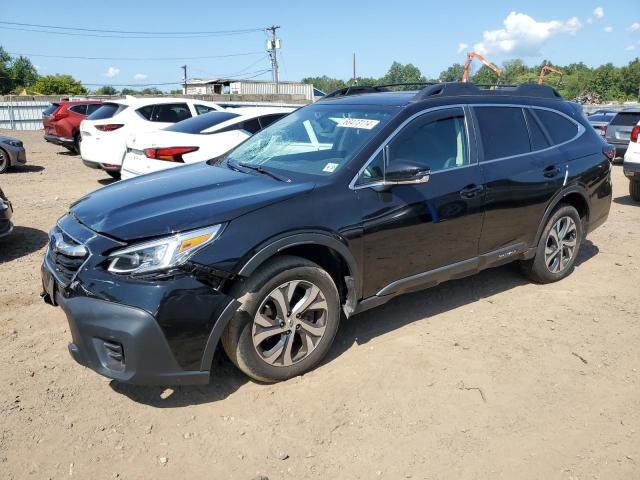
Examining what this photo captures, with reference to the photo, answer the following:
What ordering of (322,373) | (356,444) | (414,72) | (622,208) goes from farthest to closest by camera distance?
1. (414,72)
2. (622,208)
3. (322,373)
4. (356,444)

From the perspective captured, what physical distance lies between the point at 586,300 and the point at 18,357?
463cm

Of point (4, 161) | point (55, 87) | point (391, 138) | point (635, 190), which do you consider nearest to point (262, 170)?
point (391, 138)

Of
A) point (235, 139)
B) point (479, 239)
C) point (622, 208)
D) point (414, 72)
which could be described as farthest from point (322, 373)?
point (414, 72)

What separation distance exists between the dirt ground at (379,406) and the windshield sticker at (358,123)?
1551mm

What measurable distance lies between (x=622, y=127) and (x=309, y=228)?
48.5 feet

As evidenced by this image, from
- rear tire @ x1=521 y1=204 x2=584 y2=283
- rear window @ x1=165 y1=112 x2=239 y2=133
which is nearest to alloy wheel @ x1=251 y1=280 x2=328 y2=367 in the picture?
rear tire @ x1=521 y1=204 x2=584 y2=283

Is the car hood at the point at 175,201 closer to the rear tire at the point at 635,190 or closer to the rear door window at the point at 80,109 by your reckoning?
the rear tire at the point at 635,190

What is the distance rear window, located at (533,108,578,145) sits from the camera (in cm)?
489

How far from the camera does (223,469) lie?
8.68 ft

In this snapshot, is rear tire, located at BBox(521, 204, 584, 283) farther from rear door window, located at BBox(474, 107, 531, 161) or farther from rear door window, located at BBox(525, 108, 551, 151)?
rear door window, located at BBox(474, 107, 531, 161)

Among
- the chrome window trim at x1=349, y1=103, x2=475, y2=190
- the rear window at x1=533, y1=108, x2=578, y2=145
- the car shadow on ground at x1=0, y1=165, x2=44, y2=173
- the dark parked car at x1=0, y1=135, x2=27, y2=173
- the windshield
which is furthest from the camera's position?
the car shadow on ground at x1=0, y1=165, x2=44, y2=173

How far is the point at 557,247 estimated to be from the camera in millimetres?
5070

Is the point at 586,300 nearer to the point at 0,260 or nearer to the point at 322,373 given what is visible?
the point at 322,373

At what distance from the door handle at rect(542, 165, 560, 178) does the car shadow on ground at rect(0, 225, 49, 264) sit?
5.41 m
